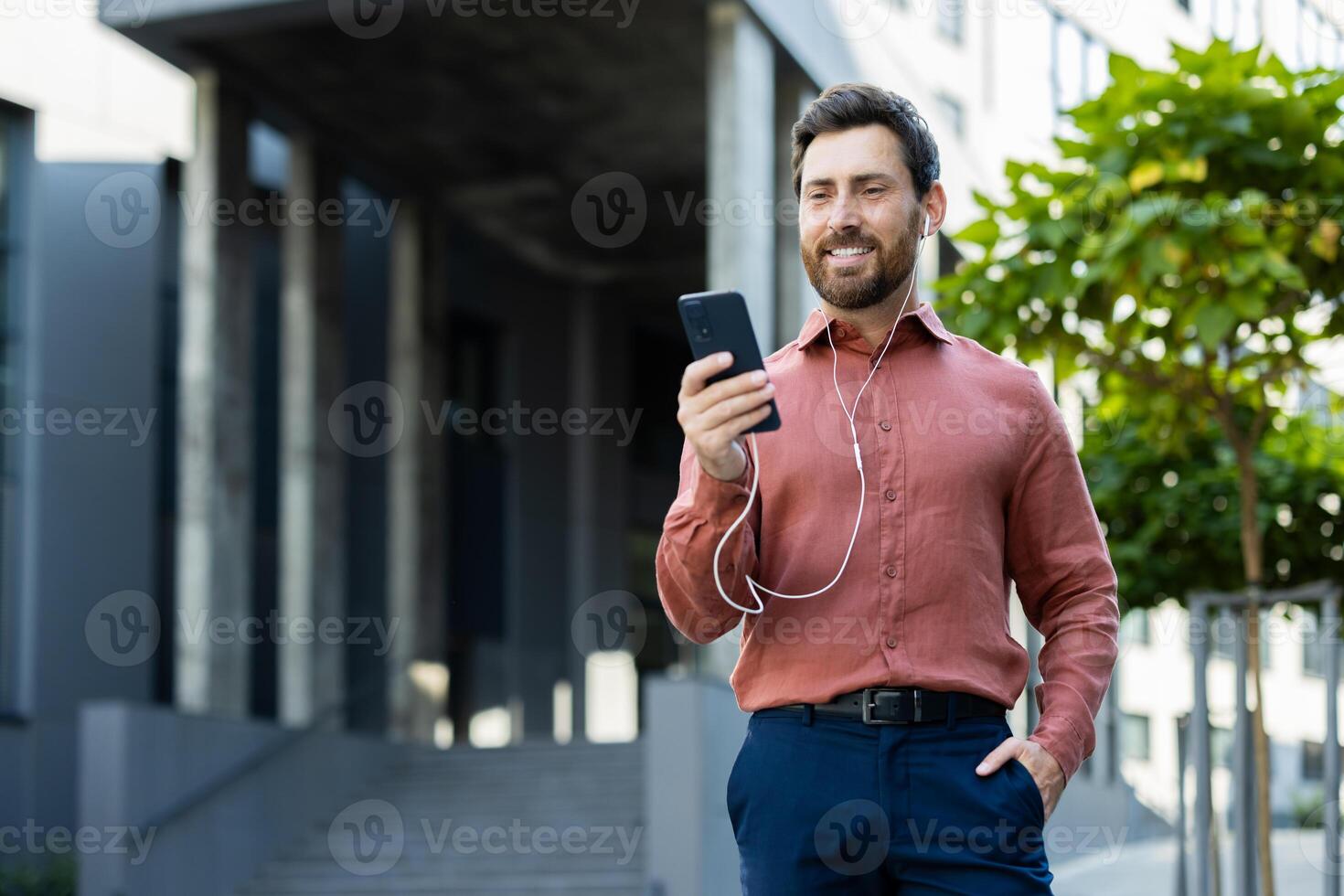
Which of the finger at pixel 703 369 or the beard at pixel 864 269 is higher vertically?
the beard at pixel 864 269

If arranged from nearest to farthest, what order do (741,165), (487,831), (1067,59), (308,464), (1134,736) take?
(741,165) → (487,831) → (308,464) → (1067,59) → (1134,736)

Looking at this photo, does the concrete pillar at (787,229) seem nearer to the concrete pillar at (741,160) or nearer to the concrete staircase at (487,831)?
the concrete pillar at (741,160)

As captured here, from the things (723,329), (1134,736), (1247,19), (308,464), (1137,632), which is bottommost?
(1134,736)

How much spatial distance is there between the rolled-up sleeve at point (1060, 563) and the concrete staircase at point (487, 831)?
34.5 ft

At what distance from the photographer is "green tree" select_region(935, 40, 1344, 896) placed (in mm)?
6188

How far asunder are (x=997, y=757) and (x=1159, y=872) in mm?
12420

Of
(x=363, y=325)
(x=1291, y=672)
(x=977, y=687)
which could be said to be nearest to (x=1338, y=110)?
(x=977, y=687)

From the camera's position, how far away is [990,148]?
26.0m

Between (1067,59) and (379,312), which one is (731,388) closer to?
(379,312)

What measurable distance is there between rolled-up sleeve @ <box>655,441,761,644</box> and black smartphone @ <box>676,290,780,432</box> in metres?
0.17

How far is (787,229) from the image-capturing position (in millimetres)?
16672

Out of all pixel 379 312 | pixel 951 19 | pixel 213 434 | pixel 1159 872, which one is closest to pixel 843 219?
pixel 1159 872

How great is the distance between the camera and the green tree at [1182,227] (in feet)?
20.3

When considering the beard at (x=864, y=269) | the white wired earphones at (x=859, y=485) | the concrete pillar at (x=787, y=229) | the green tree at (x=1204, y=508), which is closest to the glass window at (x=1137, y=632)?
the concrete pillar at (x=787, y=229)
